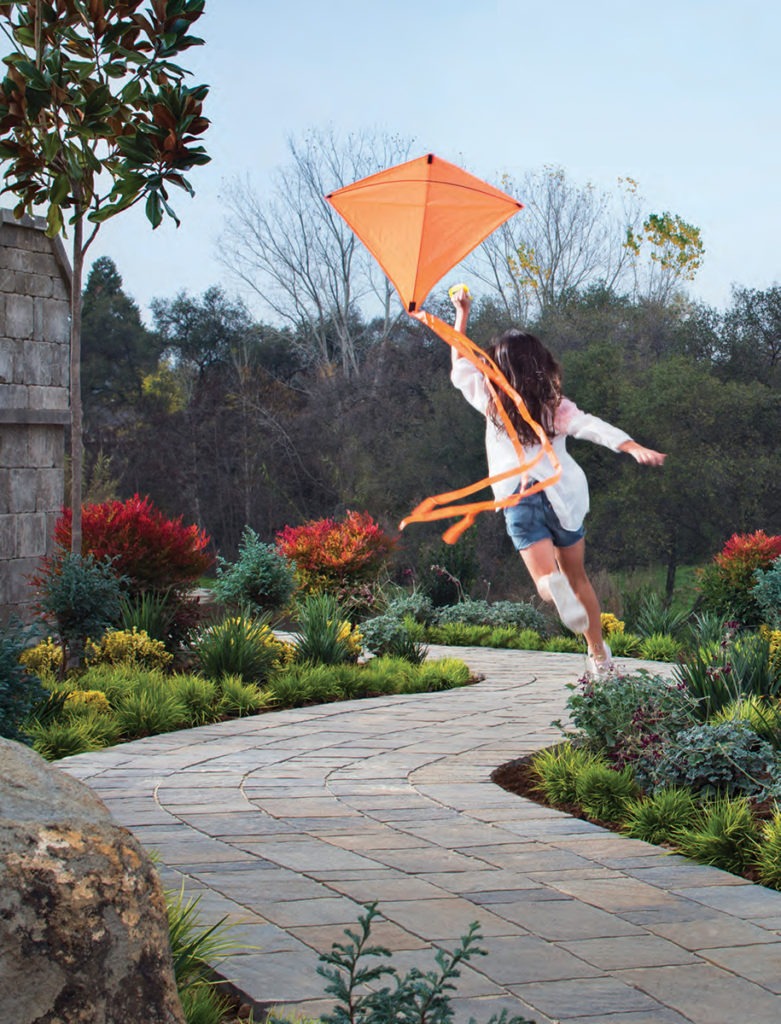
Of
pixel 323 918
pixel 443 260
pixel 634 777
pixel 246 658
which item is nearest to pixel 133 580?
pixel 246 658

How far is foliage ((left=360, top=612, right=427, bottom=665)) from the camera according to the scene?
9961mm

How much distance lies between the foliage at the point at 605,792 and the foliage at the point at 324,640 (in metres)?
4.13

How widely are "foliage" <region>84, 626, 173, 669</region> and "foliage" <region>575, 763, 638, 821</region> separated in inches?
166

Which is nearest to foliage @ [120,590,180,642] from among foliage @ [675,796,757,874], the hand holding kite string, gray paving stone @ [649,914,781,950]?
the hand holding kite string

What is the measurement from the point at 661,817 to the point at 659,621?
7.23 meters

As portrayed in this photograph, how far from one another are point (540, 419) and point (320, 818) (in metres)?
2.09

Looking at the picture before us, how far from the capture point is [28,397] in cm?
1169

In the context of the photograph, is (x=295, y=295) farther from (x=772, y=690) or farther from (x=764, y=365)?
(x=772, y=690)

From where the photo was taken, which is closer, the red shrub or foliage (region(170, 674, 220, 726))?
foliage (region(170, 674, 220, 726))

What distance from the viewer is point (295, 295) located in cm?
2273

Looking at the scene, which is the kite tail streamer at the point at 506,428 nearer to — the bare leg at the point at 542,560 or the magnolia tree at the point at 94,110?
the bare leg at the point at 542,560

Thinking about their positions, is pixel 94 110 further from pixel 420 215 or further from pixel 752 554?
pixel 752 554

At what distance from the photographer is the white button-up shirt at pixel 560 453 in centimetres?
558

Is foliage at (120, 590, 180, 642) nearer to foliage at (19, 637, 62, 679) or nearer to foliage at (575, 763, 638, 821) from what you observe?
foliage at (19, 637, 62, 679)
